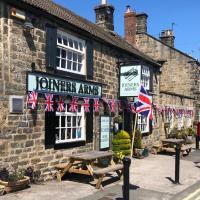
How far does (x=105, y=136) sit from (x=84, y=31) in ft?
13.1

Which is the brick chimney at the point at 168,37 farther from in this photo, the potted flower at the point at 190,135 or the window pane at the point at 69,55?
the window pane at the point at 69,55

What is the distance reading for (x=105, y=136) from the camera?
14.5 metres

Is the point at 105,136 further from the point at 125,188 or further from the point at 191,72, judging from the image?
Result: the point at 191,72

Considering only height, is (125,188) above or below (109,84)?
below

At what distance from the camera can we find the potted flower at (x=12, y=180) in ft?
29.9

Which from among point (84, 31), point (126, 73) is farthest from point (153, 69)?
point (84, 31)

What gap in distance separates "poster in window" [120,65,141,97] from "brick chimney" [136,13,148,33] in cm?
1154

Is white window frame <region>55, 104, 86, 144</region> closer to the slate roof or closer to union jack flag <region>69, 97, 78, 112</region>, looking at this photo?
union jack flag <region>69, 97, 78, 112</region>

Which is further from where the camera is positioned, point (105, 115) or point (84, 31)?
point (105, 115)

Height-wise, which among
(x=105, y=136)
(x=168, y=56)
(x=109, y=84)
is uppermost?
(x=168, y=56)

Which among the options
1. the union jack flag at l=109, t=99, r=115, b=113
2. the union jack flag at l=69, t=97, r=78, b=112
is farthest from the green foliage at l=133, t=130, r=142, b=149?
the union jack flag at l=69, t=97, r=78, b=112

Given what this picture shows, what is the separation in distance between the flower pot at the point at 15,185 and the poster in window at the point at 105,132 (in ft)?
16.1

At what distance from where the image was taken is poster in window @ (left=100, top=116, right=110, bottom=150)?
14.2 meters

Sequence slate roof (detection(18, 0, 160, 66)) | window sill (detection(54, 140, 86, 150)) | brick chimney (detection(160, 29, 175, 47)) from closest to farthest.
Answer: slate roof (detection(18, 0, 160, 66)), window sill (detection(54, 140, 86, 150)), brick chimney (detection(160, 29, 175, 47))
